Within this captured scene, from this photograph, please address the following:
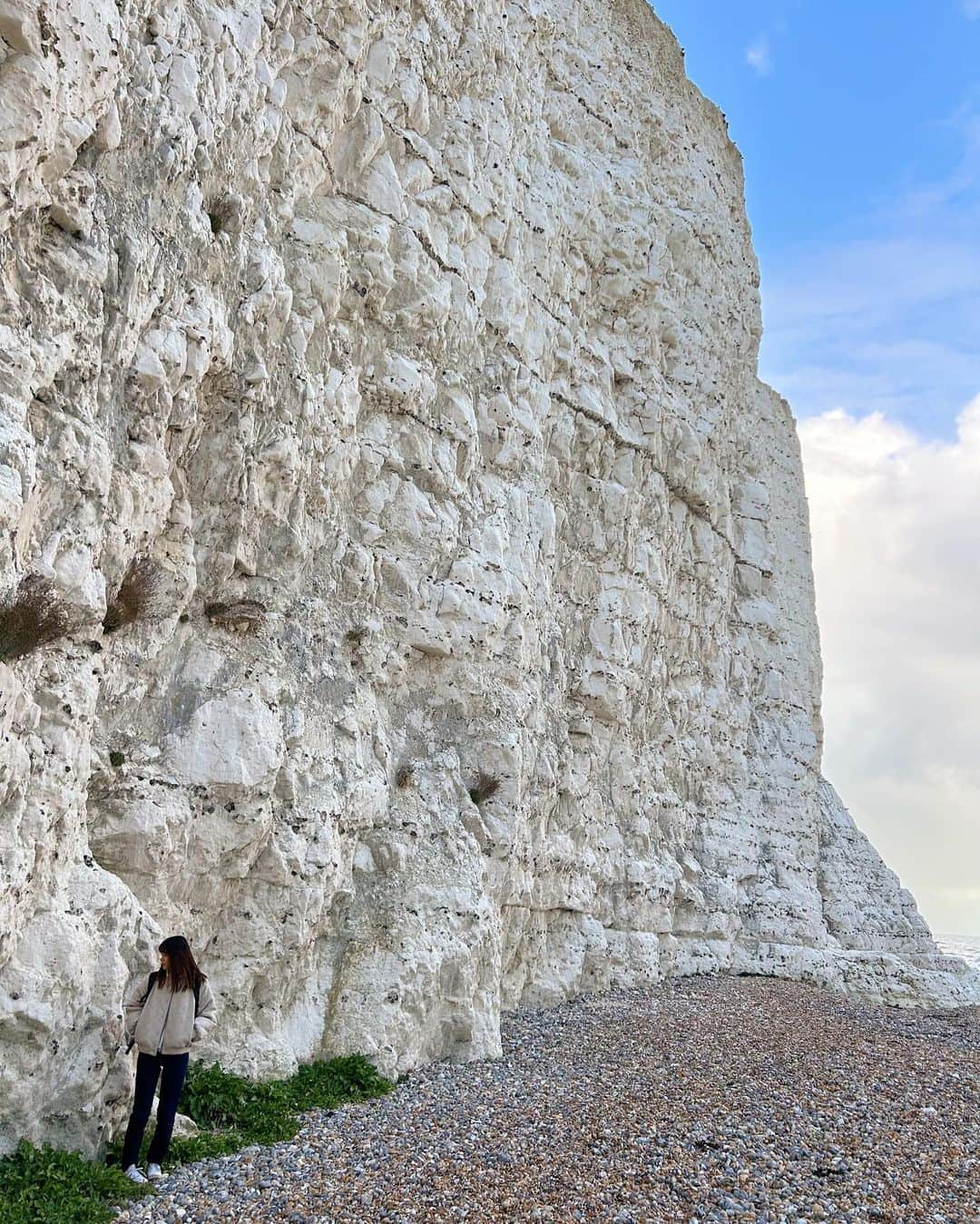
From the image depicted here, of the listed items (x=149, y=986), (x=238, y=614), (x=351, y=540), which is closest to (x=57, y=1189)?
(x=149, y=986)

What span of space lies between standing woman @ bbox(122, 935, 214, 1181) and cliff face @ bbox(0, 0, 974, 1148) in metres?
0.41

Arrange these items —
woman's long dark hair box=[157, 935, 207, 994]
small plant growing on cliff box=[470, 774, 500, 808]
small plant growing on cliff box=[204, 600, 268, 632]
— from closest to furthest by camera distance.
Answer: woman's long dark hair box=[157, 935, 207, 994] < small plant growing on cliff box=[204, 600, 268, 632] < small plant growing on cliff box=[470, 774, 500, 808]

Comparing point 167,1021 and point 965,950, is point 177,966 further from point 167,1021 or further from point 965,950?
point 965,950

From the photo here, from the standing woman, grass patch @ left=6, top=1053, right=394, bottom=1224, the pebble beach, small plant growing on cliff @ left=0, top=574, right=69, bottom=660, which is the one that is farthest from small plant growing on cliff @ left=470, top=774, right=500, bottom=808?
small plant growing on cliff @ left=0, top=574, right=69, bottom=660

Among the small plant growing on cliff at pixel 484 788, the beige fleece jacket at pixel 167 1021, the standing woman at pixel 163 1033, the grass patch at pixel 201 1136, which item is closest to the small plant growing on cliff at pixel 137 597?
the standing woman at pixel 163 1033

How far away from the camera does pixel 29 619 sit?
24.6 feet

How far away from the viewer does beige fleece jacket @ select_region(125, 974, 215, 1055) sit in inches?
290

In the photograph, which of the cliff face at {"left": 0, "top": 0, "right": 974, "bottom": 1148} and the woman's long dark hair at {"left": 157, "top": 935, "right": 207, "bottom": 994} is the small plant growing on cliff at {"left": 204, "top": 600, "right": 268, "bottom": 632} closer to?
the cliff face at {"left": 0, "top": 0, "right": 974, "bottom": 1148}

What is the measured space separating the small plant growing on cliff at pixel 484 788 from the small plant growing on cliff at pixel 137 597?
5988 mm

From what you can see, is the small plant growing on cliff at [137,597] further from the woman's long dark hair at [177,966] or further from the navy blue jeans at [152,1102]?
the navy blue jeans at [152,1102]

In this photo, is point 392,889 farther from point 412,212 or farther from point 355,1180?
point 412,212

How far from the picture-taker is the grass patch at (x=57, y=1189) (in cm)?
615

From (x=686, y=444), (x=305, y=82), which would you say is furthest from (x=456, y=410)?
(x=686, y=444)

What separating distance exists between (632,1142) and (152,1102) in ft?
13.5
